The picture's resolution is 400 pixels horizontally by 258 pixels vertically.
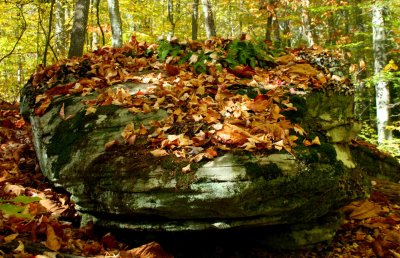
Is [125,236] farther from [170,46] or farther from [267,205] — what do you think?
[170,46]

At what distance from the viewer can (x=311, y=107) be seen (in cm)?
414

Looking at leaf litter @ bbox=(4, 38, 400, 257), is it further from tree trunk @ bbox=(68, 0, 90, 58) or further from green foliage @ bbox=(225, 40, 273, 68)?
tree trunk @ bbox=(68, 0, 90, 58)

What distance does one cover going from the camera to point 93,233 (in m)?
3.46

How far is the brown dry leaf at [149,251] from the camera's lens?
3.04 m

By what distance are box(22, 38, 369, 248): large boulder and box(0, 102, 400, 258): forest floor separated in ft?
0.75

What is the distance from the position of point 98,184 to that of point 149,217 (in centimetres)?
60

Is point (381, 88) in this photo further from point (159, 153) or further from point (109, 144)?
point (109, 144)

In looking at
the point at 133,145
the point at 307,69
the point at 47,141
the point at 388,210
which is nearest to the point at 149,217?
the point at 133,145

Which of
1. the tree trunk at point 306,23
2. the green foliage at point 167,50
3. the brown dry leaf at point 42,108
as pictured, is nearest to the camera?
the brown dry leaf at point 42,108

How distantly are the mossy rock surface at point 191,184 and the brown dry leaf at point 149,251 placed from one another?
16 cm

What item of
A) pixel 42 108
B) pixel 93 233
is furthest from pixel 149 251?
pixel 42 108

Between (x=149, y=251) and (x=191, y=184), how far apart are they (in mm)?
750

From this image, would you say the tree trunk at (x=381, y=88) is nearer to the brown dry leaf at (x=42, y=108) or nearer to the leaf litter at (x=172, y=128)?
the leaf litter at (x=172, y=128)

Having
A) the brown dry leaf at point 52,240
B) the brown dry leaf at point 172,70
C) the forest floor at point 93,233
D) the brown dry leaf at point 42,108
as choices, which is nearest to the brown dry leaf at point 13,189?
the forest floor at point 93,233
